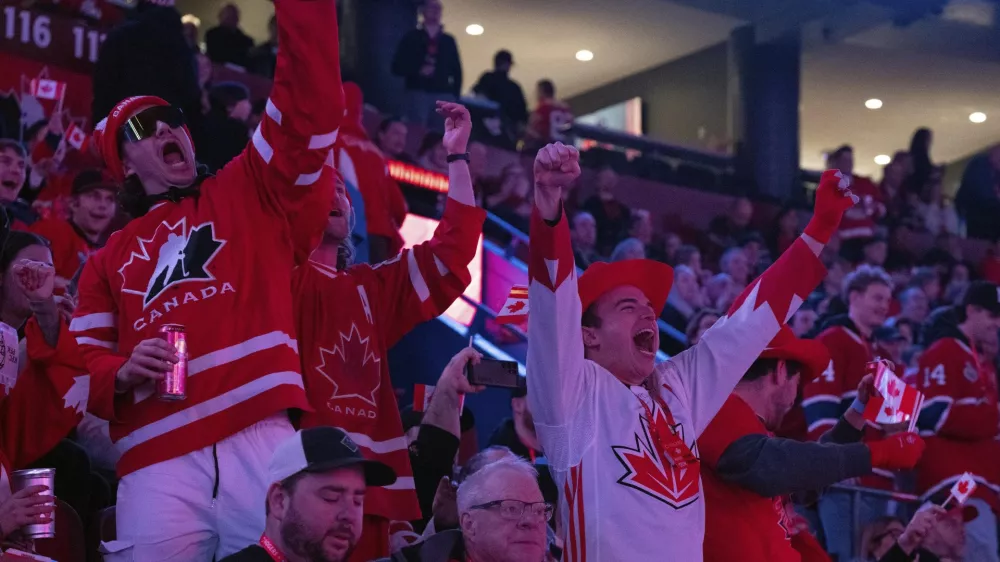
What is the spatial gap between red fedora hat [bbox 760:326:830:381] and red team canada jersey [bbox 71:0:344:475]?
164 centimetres

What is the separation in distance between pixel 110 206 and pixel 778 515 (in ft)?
11.4

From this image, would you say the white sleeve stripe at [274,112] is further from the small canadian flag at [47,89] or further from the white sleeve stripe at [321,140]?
the small canadian flag at [47,89]

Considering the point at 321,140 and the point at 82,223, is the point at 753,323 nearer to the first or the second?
the point at 321,140

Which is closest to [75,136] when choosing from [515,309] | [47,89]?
[47,89]

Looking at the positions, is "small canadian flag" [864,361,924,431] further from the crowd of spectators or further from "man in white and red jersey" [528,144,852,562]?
the crowd of spectators

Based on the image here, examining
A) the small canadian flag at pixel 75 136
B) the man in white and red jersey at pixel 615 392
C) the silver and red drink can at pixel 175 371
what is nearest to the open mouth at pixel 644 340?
the man in white and red jersey at pixel 615 392

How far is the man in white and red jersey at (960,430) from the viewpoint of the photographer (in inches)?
298

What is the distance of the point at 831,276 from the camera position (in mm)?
12055

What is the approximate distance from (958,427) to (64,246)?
4707 millimetres

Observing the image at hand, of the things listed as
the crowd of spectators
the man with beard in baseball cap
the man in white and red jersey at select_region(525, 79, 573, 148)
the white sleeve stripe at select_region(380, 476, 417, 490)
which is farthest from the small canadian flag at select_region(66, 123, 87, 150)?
the man in white and red jersey at select_region(525, 79, 573, 148)

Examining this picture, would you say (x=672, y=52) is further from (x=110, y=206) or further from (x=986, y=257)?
(x=110, y=206)

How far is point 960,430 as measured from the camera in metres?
7.71

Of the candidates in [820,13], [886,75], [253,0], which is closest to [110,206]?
[253,0]

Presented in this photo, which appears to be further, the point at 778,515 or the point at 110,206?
the point at 110,206
